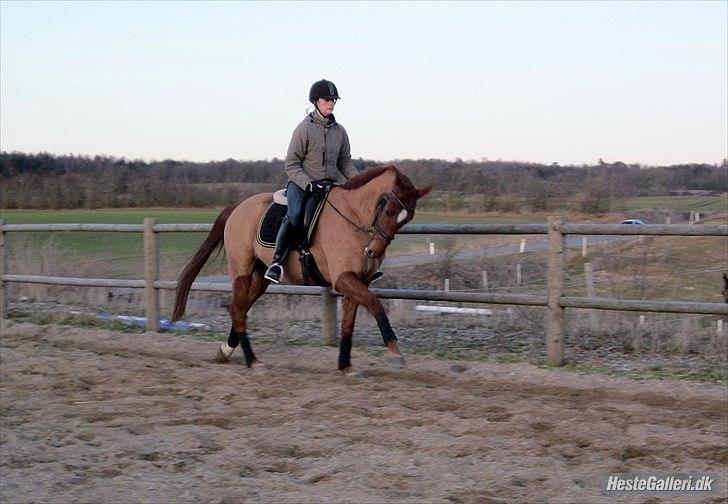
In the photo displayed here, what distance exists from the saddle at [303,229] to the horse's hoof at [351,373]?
0.79 metres

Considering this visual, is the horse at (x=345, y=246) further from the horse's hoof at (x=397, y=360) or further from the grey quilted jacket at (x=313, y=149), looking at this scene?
the grey quilted jacket at (x=313, y=149)

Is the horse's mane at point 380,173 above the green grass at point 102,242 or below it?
above

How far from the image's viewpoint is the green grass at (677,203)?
2239 centimetres

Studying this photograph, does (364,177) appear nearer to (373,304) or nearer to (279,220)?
(279,220)

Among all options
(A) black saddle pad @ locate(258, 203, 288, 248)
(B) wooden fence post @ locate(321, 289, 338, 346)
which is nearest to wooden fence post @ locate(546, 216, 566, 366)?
(B) wooden fence post @ locate(321, 289, 338, 346)

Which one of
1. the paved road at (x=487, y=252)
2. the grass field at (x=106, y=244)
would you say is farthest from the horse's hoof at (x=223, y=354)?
the paved road at (x=487, y=252)

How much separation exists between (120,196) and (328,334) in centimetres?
2810

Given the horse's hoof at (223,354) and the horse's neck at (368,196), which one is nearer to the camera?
the horse's neck at (368,196)

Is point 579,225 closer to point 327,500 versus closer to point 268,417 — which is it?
point 268,417

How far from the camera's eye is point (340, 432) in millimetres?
5348

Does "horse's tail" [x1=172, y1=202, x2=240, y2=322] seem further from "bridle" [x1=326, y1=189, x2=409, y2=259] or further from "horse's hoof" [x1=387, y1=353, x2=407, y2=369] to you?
"horse's hoof" [x1=387, y1=353, x2=407, y2=369]

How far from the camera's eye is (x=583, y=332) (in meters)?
8.58

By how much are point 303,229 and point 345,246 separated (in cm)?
48

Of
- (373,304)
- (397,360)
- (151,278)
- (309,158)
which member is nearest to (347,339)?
(373,304)
